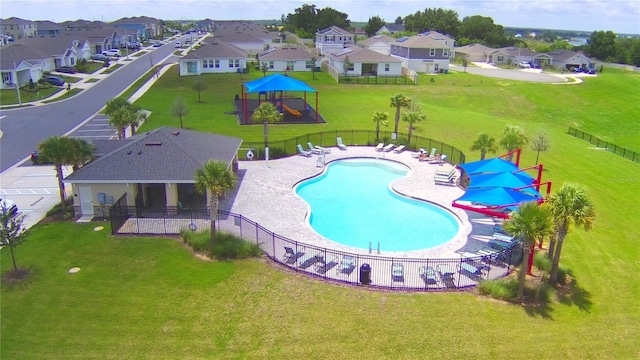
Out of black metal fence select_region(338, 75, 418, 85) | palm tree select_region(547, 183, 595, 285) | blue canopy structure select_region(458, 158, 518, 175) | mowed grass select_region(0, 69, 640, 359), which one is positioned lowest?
mowed grass select_region(0, 69, 640, 359)

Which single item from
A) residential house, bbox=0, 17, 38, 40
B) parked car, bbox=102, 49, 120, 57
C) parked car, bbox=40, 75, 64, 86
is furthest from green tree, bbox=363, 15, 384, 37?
parked car, bbox=40, 75, 64, 86

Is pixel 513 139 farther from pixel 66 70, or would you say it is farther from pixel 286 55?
pixel 66 70

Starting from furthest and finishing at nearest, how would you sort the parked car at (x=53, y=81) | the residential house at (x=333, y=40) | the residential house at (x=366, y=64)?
1. the residential house at (x=333, y=40)
2. the residential house at (x=366, y=64)
3. the parked car at (x=53, y=81)

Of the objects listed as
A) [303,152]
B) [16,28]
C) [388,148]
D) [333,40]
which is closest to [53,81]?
[303,152]

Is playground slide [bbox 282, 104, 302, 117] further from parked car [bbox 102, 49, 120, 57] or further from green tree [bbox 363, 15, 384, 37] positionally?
green tree [bbox 363, 15, 384, 37]

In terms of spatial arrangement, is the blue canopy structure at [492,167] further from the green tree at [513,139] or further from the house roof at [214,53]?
the house roof at [214,53]

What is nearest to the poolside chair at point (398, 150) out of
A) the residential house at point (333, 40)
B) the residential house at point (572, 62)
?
the residential house at point (333, 40)

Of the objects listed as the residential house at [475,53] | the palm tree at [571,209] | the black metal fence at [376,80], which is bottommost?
the palm tree at [571,209]
